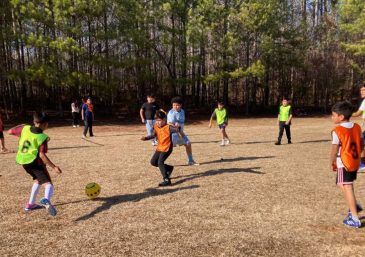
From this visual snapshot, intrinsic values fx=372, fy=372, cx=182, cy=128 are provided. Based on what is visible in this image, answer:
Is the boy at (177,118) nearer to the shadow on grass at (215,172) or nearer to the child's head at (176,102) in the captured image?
the child's head at (176,102)

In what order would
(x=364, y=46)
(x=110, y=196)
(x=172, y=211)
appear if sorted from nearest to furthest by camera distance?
1. (x=172, y=211)
2. (x=110, y=196)
3. (x=364, y=46)

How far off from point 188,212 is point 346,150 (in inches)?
102

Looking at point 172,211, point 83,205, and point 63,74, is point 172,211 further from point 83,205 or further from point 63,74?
point 63,74

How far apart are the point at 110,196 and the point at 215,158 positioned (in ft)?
14.9

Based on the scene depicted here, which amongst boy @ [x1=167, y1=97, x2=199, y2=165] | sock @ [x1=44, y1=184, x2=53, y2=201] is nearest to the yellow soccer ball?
sock @ [x1=44, y1=184, x2=53, y2=201]

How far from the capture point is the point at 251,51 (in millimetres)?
33656

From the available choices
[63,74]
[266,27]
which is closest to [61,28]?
[63,74]

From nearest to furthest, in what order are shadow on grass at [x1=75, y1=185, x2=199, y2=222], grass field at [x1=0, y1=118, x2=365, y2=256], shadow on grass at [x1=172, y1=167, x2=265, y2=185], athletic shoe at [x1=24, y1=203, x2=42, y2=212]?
grass field at [x1=0, y1=118, x2=365, y2=256], athletic shoe at [x1=24, y1=203, x2=42, y2=212], shadow on grass at [x1=75, y1=185, x2=199, y2=222], shadow on grass at [x1=172, y1=167, x2=265, y2=185]

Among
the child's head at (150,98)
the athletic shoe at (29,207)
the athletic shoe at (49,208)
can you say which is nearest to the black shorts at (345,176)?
the athletic shoe at (49,208)

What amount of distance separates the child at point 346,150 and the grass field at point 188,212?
499 millimetres

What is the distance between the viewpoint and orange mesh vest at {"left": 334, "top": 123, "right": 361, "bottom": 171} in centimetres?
521

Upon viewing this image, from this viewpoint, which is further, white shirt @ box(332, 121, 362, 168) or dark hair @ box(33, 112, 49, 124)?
dark hair @ box(33, 112, 49, 124)

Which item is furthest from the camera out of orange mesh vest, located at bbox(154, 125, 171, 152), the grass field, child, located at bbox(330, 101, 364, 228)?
orange mesh vest, located at bbox(154, 125, 171, 152)

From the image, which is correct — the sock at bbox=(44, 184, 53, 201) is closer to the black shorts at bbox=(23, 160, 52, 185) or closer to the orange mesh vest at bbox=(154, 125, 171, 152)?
the black shorts at bbox=(23, 160, 52, 185)
